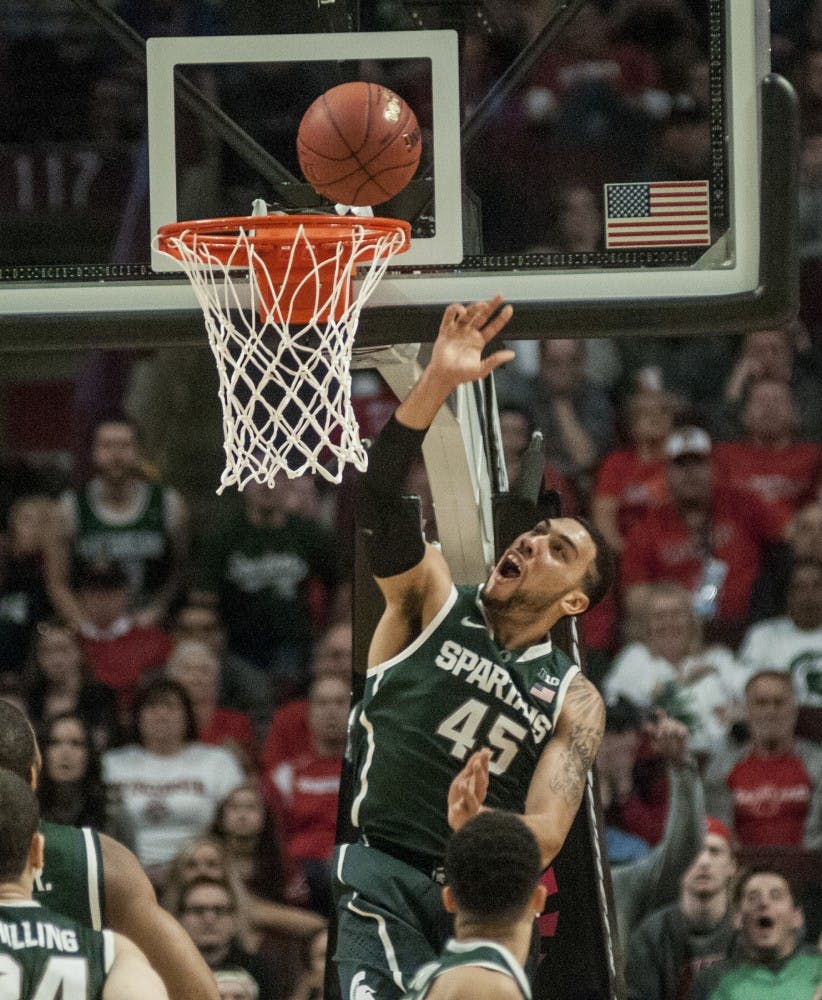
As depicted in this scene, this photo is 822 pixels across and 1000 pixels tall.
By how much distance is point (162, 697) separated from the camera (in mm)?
7219

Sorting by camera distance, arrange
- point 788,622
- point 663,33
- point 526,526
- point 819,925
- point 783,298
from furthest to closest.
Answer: point 663,33
point 788,622
point 819,925
point 526,526
point 783,298

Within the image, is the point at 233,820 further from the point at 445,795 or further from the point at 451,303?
the point at 451,303

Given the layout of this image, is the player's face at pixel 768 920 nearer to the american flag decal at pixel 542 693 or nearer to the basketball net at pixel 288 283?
the american flag decal at pixel 542 693

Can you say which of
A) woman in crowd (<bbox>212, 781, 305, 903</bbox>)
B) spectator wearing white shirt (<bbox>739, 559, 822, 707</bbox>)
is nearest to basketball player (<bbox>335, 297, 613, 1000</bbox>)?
woman in crowd (<bbox>212, 781, 305, 903</bbox>)

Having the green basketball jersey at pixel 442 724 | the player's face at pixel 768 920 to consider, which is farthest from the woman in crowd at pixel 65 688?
the green basketball jersey at pixel 442 724

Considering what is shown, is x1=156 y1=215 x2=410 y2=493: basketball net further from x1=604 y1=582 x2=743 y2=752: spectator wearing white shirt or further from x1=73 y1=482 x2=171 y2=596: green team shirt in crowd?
x1=73 y1=482 x2=171 y2=596: green team shirt in crowd

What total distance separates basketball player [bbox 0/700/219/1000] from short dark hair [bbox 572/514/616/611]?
1.50 metres

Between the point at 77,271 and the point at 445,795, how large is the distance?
1.60 m

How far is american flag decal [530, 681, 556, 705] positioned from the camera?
5.00m

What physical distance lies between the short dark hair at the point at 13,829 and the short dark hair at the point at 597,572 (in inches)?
80.1

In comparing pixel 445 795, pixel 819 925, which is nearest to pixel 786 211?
pixel 445 795

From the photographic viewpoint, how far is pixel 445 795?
487cm

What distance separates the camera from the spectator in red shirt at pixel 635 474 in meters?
7.98

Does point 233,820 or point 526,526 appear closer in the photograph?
point 526,526
